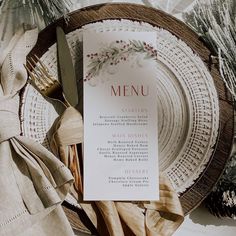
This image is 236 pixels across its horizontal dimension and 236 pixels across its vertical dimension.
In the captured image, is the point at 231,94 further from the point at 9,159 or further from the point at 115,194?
the point at 9,159

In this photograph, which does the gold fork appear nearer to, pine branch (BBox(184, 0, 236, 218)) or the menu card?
the menu card

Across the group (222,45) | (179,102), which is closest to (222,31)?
(222,45)

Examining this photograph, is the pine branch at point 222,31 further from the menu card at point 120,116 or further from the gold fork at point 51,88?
the gold fork at point 51,88

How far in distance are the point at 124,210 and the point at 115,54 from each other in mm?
219

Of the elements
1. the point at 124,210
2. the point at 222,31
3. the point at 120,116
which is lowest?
the point at 124,210

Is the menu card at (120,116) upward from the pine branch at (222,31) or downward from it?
downward

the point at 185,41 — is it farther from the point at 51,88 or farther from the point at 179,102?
the point at 51,88

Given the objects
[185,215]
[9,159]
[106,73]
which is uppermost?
[106,73]

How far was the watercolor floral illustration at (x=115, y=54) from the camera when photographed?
746 mm

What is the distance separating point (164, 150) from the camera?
75 centimetres

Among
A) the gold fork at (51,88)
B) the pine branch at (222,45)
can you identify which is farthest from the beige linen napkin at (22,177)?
the pine branch at (222,45)

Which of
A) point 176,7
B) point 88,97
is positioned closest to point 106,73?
point 88,97

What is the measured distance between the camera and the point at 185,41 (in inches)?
30.1

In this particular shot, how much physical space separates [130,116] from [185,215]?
0.16 m
